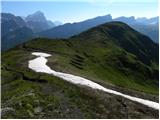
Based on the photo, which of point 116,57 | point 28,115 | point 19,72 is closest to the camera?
point 28,115

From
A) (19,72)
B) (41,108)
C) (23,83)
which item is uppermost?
(41,108)

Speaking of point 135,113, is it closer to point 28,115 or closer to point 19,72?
point 28,115

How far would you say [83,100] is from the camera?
4828 cm

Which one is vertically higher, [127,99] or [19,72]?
[127,99]

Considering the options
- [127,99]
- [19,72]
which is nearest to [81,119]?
[127,99]

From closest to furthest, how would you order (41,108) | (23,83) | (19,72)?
(41,108)
(23,83)
(19,72)

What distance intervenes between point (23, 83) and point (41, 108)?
16.8 m

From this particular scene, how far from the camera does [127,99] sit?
52.0m

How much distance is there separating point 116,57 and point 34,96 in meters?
140

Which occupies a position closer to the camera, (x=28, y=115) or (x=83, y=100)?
(x=28, y=115)

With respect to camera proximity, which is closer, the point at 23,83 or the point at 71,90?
the point at 71,90

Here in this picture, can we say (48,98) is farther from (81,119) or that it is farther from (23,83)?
(23,83)

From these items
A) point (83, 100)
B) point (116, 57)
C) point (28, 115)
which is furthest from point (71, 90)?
point (116, 57)

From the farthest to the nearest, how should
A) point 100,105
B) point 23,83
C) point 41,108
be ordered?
point 23,83
point 100,105
point 41,108
